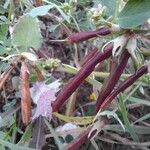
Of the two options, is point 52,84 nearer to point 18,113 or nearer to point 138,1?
point 18,113

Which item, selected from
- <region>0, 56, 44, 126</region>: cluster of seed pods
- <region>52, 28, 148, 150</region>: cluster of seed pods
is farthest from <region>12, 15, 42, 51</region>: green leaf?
<region>52, 28, 148, 150</region>: cluster of seed pods

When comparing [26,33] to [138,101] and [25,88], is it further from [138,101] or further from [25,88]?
[138,101]

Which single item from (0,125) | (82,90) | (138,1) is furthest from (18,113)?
(138,1)

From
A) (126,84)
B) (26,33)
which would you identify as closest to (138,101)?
(126,84)

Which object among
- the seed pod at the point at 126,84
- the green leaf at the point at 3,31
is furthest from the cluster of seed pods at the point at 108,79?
the green leaf at the point at 3,31

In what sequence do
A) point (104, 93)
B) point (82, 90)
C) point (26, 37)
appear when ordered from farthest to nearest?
1. point (82, 90)
2. point (26, 37)
3. point (104, 93)

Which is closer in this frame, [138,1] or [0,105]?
[138,1]

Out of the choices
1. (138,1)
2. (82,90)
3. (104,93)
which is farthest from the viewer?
(82,90)
